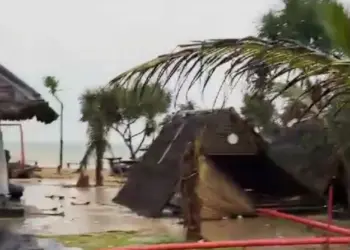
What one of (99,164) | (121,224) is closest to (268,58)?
(121,224)

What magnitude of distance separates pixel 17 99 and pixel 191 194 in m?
2.80

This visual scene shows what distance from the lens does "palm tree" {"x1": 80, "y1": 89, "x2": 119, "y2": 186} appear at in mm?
27703

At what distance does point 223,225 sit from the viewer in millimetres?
14281

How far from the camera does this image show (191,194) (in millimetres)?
10766

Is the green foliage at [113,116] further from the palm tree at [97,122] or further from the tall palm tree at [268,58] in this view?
the tall palm tree at [268,58]

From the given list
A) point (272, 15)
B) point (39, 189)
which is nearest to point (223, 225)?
point (272, 15)

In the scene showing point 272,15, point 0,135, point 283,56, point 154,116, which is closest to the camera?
point 283,56

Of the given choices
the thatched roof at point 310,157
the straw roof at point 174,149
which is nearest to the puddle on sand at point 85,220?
the straw roof at point 174,149

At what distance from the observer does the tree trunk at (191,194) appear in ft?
34.7

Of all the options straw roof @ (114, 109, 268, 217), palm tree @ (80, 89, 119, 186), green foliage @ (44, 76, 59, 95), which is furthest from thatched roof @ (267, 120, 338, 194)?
green foliage @ (44, 76, 59, 95)

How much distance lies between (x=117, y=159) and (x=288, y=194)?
53.7ft

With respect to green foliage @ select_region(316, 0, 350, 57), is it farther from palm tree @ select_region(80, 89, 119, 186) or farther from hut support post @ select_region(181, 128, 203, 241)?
palm tree @ select_region(80, 89, 119, 186)

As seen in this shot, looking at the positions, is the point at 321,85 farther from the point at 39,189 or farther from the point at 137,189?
the point at 39,189

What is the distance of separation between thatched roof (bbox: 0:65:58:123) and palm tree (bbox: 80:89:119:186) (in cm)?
1307
